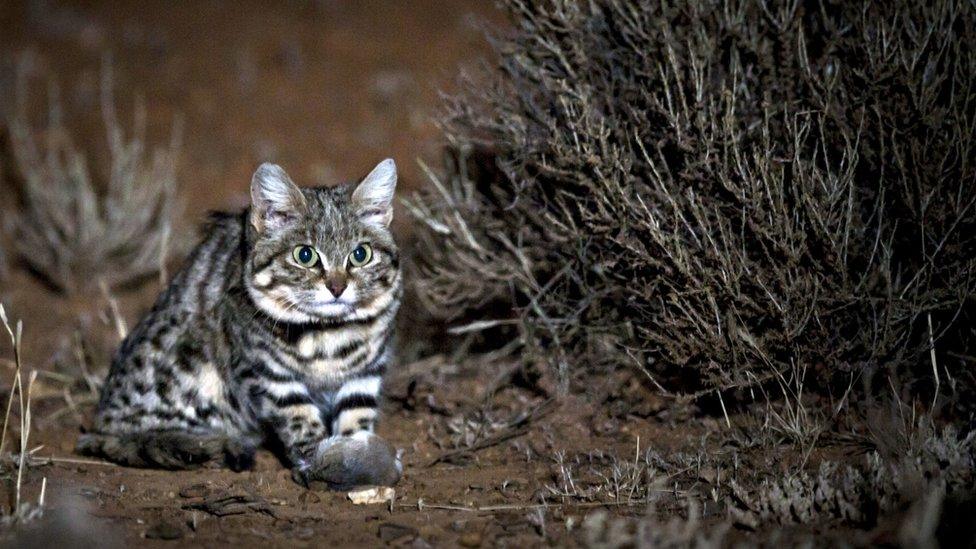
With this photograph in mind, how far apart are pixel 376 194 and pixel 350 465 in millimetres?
1208

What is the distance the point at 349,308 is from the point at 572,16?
1692mm

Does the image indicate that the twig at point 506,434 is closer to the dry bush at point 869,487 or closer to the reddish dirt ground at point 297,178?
the reddish dirt ground at point 297,178

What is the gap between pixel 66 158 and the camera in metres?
8.70

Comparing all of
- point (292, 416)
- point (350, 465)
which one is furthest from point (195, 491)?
point (350, 465)

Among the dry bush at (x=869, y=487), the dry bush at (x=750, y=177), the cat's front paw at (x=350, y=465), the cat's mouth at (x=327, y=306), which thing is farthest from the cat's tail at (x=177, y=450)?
the dry bush at (x=869, y=487)

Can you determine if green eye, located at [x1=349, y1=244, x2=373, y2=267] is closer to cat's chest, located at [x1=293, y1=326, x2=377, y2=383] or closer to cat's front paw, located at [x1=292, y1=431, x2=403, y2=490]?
cat's chest, located at [x1=293, y1=326, x2=377, y2=383]

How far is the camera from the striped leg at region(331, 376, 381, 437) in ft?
15.5

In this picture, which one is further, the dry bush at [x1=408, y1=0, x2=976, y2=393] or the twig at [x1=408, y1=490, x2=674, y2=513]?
the dry bush at [x1=408, y1=0, x2=976, y2=393]

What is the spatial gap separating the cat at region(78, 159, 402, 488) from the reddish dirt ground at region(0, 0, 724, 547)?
0.16 metres

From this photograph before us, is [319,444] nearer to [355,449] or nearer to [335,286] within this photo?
[355,449]

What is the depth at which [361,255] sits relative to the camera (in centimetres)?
455

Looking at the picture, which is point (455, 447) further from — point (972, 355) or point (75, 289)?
point (75, 289)

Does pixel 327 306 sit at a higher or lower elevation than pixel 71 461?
higher

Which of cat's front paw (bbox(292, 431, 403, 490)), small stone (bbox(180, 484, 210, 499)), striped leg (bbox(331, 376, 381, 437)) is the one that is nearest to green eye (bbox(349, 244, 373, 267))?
striped leg (bbox(331, 376, 381, 437))
